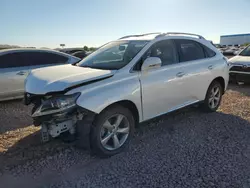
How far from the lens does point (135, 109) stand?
3.84 meters

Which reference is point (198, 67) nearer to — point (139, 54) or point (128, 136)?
point (139, 54)

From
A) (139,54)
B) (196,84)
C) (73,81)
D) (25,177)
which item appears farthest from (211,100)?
(25,177)

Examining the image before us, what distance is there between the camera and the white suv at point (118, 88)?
10.7 ft

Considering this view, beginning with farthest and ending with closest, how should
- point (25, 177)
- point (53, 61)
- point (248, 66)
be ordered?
point (248, 66), point (53, 61), point (25, 177)

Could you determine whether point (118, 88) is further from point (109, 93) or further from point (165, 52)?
point (165, 52)

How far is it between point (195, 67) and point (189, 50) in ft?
1.22

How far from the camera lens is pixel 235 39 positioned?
76.8 m

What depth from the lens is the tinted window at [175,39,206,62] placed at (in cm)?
469

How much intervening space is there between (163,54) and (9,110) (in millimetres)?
3925

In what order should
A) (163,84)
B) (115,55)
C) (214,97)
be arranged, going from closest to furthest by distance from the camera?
(163,84), (115,55), (214,97)

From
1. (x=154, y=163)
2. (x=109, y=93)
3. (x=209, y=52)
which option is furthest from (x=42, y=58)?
(x=154, y=163)

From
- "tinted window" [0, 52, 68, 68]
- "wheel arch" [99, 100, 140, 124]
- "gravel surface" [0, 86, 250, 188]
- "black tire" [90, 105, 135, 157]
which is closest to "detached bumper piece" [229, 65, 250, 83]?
"gravel surface" [0, 86, 250, 188]

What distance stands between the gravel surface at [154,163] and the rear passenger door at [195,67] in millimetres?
724

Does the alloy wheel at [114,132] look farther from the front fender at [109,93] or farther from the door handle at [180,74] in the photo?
the door handle at [180,74]
